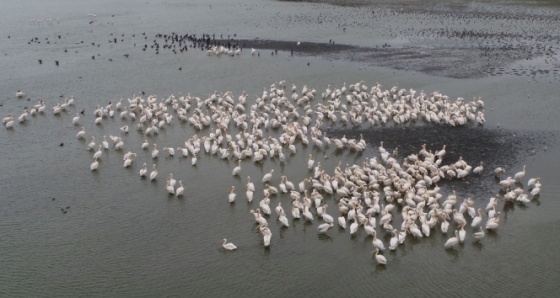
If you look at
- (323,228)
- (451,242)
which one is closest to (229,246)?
(323,228)

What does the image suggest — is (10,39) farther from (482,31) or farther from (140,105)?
(482,31)

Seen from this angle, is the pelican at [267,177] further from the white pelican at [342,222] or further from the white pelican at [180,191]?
the white pelican at [342,222]

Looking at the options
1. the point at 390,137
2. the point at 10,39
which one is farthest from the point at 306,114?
the point at 10,39

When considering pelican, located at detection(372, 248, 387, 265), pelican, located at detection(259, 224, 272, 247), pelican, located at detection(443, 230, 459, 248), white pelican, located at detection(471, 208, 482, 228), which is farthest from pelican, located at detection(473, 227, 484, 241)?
pelican, located at detection(259, 224, 272, 247)

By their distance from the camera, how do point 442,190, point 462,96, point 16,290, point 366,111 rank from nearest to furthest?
1. point 16,290
2. point 442,190
3. point 366,111
4. point 462,96

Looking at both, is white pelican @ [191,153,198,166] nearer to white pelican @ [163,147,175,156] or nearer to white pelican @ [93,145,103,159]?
white pelican @ [163,147,175,156]

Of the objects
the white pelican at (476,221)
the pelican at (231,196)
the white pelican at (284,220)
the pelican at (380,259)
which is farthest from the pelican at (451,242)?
the pelican at (231,196)

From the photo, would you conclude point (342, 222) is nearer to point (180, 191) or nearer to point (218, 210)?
point (218, 210)
